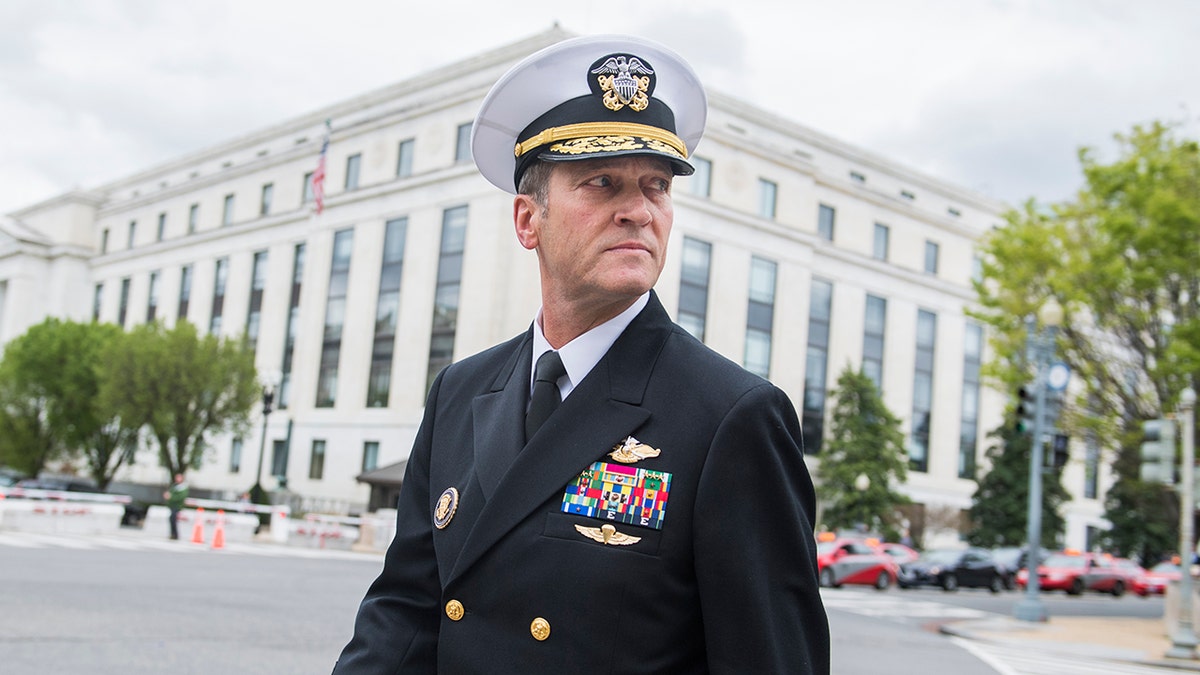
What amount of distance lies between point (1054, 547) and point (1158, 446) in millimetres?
43607

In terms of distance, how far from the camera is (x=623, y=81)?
237 cm

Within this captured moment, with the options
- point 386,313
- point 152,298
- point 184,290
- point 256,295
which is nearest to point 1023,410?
point 386,313

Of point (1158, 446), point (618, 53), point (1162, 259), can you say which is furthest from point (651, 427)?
point (1162, 259)

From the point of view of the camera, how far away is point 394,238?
163ft

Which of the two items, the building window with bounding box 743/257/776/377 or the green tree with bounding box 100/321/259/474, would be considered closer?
the green tree with bounding box 100/321/259/474

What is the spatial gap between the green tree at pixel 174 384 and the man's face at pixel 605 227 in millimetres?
41586

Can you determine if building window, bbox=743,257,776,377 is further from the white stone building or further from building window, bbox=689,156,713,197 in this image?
building window, bbox=689,156,713,197

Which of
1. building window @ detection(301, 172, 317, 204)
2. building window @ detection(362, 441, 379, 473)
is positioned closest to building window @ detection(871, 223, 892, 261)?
building window @ detection(362, 441, 379, 473)

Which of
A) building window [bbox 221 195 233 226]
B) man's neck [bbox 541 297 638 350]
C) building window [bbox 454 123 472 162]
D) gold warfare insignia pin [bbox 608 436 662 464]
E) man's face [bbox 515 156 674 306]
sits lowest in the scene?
gold warfare insignia pin [bbox 608 436 662 464]

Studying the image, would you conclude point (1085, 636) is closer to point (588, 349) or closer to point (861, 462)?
point (588, 349)

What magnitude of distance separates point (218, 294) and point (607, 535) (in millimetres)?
61347

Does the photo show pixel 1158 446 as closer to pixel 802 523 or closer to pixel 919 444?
pixel 802 523

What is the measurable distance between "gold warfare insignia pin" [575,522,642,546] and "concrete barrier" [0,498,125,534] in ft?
88.6

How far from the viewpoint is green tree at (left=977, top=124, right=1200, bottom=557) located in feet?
72.6
